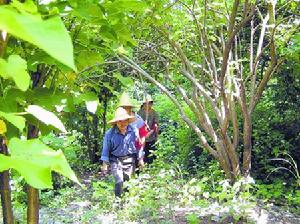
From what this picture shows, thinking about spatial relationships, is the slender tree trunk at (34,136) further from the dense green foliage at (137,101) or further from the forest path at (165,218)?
the forest path at (165,218)

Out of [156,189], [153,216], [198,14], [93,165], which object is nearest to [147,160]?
[93,165]

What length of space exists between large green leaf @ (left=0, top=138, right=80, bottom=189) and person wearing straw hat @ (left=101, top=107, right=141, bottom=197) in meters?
6.51

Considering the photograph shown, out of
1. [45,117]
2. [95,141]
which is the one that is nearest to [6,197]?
[45,117]

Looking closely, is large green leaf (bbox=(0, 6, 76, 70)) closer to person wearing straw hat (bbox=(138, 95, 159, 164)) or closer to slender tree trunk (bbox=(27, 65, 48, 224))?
slender tree trunk (bbox=(27, 65, 48, 224))

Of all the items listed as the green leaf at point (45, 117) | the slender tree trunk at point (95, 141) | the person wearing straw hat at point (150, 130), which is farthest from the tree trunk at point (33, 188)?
the slender tree trunk at point (95, 141)

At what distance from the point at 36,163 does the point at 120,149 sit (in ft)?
22.1

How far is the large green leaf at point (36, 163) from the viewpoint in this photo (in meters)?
0.46

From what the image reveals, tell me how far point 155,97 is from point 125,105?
35.9 ft

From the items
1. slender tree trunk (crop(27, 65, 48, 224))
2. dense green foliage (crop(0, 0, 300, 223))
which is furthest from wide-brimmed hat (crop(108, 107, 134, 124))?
slender tree trunk (crop(27, 65, 48, 224))

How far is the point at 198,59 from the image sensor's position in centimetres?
731

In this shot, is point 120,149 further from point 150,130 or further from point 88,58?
point 88,58

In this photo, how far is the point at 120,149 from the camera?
7.19 metres

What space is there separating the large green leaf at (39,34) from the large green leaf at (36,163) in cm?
12

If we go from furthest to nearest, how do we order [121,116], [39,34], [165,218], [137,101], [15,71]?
[121,116], [137,101], [165,218], [15,71], [39,34]
